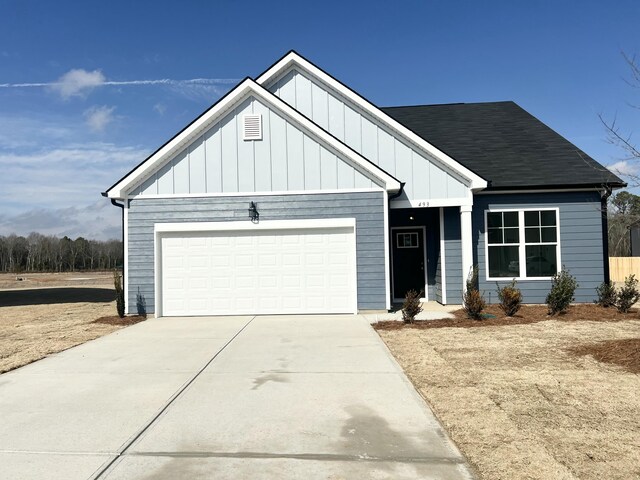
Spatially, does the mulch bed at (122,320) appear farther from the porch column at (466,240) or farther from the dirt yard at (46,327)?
the porch column at (466,240)

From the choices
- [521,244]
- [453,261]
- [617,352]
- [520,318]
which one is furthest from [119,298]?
[521,244]

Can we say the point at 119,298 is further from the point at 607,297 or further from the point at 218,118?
the point at 607,297

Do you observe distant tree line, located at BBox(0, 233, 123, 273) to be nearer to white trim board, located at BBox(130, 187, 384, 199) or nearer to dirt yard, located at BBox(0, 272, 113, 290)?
dirt yard, located at BBox(0, 272, 113, 290)

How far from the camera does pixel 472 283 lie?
11.2 meters

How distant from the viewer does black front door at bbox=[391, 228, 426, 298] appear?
1409cm

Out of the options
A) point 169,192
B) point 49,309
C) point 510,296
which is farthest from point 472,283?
point 49,309

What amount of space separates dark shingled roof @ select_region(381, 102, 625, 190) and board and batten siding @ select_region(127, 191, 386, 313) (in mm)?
3683

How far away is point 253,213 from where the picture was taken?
11523mm

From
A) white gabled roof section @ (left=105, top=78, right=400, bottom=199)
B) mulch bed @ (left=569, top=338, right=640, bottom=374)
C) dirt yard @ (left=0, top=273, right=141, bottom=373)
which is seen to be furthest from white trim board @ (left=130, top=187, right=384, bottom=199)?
mulch bed @ (left=569, top=338, right=640, bottom=374)

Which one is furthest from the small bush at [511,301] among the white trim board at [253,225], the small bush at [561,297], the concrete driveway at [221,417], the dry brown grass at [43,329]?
the dry brown grass at [43,329]

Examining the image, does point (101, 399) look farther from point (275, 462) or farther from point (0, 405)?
point (275, 462)

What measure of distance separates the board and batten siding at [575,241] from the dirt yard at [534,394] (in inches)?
139

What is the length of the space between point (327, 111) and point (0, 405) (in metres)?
11.1

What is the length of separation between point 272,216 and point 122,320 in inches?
172
